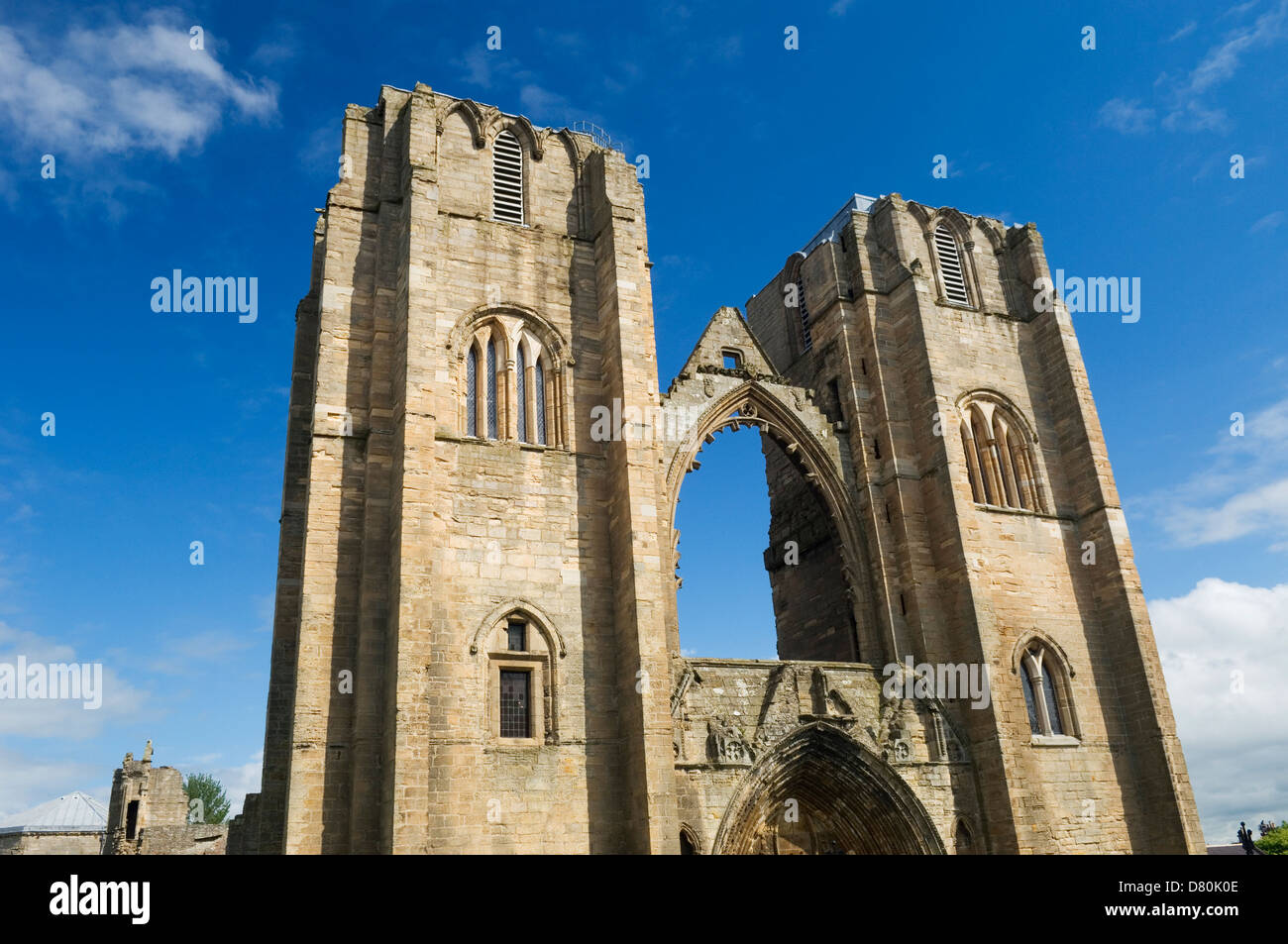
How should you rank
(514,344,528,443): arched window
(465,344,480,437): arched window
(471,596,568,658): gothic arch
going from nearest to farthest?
(471,596,568,658): gothic arch → (465,344,480,437): arched window → (514,344,528,443): arched window

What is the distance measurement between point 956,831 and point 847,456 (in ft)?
26.4

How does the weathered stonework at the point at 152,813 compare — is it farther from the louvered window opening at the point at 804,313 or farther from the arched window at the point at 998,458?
the arched window at the point at 998,458

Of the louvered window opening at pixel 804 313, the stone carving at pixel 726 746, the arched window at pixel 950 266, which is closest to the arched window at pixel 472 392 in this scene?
the stone carving at pixel 726 746

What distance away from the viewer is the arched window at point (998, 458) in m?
21.5

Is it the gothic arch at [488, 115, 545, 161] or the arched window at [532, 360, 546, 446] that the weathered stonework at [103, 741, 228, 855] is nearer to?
the arched window at [532, 360, 546, 446]

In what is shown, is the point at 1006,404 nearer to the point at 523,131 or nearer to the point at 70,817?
the point at 523,131

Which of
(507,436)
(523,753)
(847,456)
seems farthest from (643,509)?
(847,456)

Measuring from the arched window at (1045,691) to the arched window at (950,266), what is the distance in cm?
869

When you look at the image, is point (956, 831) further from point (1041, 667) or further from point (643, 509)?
point (643, 509)

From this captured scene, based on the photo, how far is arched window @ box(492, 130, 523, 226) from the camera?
64.1 feet

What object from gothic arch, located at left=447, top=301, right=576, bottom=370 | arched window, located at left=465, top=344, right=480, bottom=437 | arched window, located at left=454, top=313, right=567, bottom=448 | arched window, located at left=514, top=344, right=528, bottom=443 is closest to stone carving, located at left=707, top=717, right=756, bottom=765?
arched window, located at left=454, top=313, right=567, bottom=448

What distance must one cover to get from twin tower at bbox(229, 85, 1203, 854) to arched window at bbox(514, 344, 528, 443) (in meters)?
0.08

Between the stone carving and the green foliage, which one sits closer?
the stone carving
